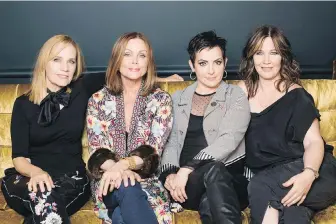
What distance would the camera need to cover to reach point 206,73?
258 centimetres

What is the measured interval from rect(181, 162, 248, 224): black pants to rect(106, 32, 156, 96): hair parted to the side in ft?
1.84

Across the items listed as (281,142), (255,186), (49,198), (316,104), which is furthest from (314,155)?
(49,198)

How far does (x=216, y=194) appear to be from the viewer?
7.16 ft

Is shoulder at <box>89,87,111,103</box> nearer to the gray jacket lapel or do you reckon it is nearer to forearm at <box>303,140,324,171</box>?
the gray jacket lapel

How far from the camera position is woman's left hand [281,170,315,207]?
2.22 meters

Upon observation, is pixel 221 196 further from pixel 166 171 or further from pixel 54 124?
pixel 54 124

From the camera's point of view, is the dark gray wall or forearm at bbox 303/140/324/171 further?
the dark gray wall

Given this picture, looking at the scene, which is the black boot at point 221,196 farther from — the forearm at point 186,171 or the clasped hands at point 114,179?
the clasped hands at point 114,179

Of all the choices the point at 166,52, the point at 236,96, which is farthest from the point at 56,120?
the point at 166,52

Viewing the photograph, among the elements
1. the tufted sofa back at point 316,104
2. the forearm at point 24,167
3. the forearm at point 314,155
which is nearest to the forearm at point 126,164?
the forearm at point 24,167

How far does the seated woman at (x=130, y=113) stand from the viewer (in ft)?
7.84

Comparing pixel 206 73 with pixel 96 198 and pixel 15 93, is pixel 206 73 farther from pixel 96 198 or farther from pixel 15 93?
pixel 15 93

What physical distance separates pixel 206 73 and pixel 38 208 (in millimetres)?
1064

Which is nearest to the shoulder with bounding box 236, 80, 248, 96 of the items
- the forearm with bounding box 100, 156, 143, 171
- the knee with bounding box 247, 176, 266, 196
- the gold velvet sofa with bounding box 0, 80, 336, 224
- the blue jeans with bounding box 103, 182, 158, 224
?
the gold velvet sofa with bounding box 0, 80, 336, 224
